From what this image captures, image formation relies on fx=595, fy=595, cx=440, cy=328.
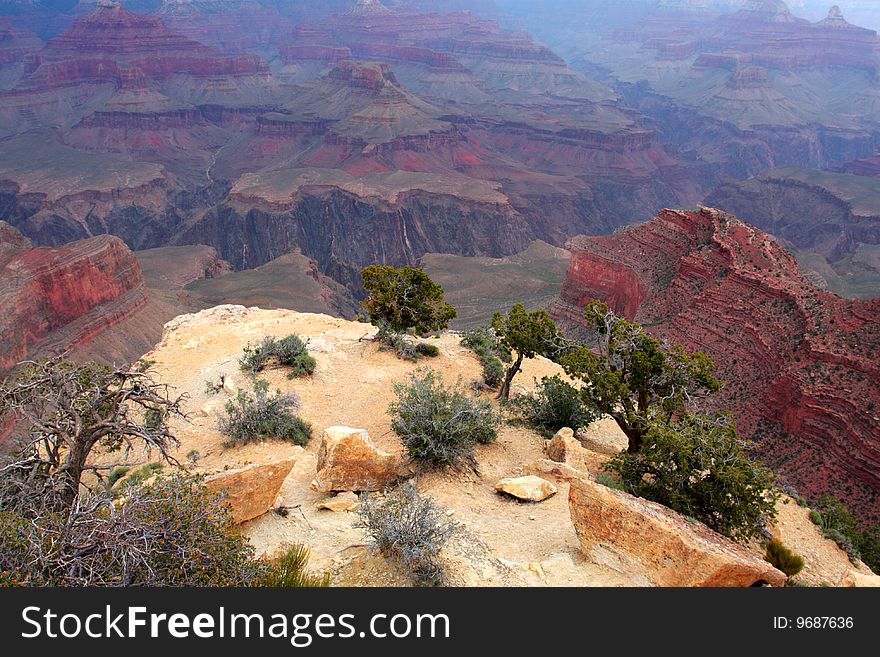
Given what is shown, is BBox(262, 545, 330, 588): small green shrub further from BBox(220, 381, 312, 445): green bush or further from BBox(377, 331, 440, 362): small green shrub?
BBox(377, 331, 440, 362): small green shrub

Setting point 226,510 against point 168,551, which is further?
point 226,510

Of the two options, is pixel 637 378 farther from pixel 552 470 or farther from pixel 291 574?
pixel 291 574

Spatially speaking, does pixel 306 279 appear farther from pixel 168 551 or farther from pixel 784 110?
pixel 784 110

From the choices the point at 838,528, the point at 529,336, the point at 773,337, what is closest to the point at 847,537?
the point at 838,528

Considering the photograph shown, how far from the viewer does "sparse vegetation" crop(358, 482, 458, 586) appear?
34.1 ft

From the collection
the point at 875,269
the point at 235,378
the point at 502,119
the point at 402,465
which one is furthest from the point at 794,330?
the point at 502,119

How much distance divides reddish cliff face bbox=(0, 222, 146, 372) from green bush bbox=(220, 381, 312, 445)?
110ft

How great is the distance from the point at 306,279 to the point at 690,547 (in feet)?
218

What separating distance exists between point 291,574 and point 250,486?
322cm

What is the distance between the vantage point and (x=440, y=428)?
16594 millimetres

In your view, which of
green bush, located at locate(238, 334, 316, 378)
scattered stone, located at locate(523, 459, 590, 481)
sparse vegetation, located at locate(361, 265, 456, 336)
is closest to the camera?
scattered stone, located at locate(523, 459, 590, 481)

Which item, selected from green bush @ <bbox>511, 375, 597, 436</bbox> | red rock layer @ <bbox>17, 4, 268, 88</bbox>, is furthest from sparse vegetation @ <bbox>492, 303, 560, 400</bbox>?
red rock layer @ <bbox>17, 4, 268, 88</bbox>

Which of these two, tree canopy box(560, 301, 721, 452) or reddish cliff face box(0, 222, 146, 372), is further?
reddish cliff face box(0, 222, 146, 372)

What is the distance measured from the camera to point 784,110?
185375 mm
